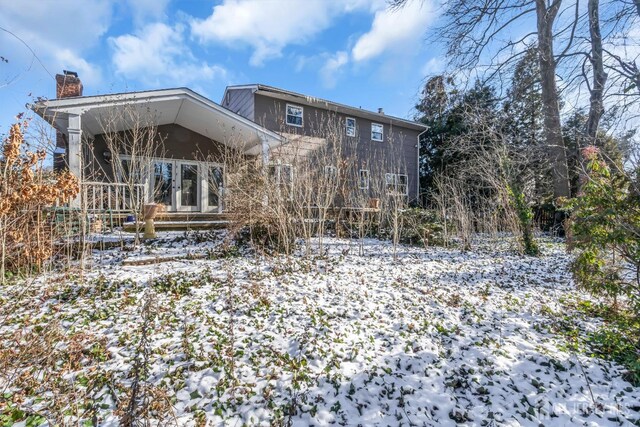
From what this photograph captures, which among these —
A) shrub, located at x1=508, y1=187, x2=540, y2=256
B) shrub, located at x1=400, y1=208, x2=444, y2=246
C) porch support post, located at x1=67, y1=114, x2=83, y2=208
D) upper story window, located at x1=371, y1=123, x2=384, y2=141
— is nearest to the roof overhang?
porch support post, located at x1=67, y1=114, x2=83, y2=208

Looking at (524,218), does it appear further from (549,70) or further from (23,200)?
(23,200)

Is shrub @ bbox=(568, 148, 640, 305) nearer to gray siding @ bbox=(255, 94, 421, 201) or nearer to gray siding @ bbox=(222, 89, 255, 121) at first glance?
gray siding @ bbox=(255, 94, 421, 201)

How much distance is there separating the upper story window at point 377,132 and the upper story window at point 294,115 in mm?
4359

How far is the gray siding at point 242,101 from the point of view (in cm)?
1215

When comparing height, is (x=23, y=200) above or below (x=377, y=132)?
below

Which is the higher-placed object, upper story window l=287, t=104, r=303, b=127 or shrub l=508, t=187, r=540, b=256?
upper story window l=287, t=104, r=303, b=127

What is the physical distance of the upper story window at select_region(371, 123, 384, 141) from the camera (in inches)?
605

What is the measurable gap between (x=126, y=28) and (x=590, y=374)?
11096 millimetres

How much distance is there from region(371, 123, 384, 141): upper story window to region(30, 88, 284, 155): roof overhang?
7125 mm

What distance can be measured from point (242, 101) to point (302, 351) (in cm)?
1223

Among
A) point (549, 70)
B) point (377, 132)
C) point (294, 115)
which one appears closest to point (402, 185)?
point (549, 70)

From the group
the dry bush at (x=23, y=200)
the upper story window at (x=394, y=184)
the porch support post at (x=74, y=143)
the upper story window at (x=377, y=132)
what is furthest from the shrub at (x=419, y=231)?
the porch support post at (x=74, y=143)

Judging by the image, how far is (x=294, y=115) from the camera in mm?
12945

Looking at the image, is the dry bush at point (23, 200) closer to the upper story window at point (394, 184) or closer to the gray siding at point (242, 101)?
the upper story window at point (394, 184)
